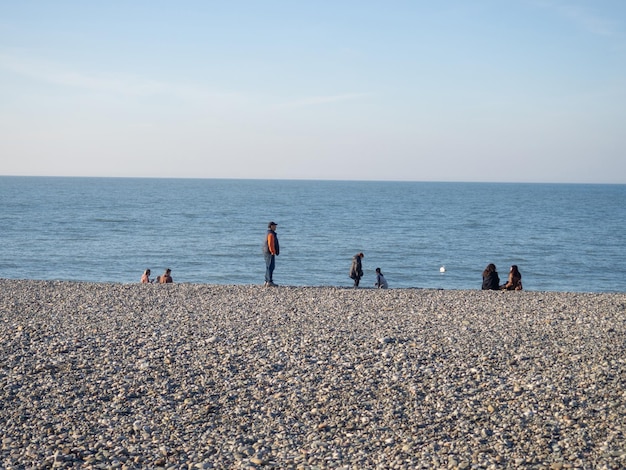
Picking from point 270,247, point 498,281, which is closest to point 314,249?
point 498,281

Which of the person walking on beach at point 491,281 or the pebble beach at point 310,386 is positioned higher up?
the person walking on beach at point 491,281

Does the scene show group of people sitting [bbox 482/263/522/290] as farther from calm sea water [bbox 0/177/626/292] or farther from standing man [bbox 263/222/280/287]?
calm sea water [bbox 0/177/626/292]

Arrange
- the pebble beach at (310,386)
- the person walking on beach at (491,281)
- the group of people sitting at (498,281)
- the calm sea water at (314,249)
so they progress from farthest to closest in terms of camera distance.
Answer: the calm sea water at (314,249)
the person walking on beach at (491,281)
the group of people sitting at (498,281)
the pebble beach at (310,386)

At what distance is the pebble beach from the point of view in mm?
8109

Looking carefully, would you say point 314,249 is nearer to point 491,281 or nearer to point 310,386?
point 491,281

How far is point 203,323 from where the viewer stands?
49.4 ft

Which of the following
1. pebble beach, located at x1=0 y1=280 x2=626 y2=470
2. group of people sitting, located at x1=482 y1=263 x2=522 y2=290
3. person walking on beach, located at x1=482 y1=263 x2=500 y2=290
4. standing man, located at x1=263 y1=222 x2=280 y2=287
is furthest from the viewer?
person walking on beach, located at x1=482 y1=263 x2=500 y2=290

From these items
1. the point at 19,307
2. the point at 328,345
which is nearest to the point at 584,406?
the point at 328,345

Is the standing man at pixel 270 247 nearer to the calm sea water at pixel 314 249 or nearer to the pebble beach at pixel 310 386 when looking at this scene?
the pebble beach at pixel 310 386

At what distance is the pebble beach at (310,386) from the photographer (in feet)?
26.6

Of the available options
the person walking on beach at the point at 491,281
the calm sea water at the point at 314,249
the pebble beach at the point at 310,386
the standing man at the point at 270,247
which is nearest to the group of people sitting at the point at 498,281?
the person walking on beach at the point at 491,281

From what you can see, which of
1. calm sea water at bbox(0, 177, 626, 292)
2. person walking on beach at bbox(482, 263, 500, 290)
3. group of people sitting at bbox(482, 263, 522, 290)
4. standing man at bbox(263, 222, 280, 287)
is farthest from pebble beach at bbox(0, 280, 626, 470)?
calm sea water at bbox(0, 177, 626, 292)

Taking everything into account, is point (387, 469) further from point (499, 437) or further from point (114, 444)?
point (114, 444)

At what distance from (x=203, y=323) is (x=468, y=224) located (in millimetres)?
58614
